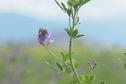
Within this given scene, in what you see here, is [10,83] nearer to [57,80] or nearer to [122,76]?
[57,80]

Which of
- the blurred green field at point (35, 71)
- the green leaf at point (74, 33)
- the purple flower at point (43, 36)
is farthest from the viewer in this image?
the blurred green field at point (35, 71)

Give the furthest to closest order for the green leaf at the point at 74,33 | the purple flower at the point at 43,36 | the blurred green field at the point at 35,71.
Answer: the blurred green field at the point at 35,71 < the purple flower at the point at 43,36 < the green leaf at the point at 74,33

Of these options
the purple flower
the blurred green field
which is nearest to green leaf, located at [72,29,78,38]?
the purple flower

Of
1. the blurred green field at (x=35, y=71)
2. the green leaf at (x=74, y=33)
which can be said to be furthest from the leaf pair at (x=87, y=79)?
the blurred green field at (x=35, y=71)

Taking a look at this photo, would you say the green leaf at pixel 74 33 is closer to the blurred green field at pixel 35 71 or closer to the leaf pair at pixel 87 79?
the leaf pair at pixel 87 79

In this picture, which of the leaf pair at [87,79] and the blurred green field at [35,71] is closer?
the leaf pair at [87,79]

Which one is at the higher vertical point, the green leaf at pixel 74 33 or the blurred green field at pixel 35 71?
the green leaf at pixel 74 33

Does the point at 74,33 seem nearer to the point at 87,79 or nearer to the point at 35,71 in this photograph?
the point at 87,79

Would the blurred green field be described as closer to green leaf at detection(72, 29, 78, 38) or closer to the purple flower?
the purple flower

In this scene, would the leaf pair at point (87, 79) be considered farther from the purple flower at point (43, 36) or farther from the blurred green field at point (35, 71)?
the blurred green field at point (35, 71)

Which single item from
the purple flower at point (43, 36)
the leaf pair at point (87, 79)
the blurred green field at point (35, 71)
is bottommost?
the blurred green field at point (35, 71)

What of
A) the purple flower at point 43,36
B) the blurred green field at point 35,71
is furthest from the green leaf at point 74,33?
the blurred green field at point 35,71
